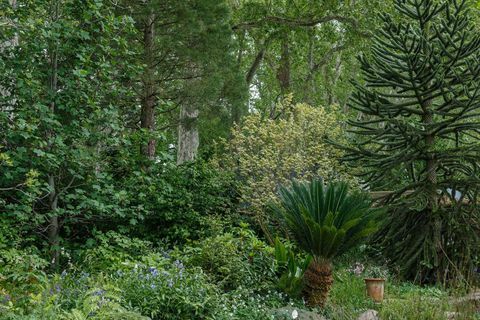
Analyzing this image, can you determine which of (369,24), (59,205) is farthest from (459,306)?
(369,24)

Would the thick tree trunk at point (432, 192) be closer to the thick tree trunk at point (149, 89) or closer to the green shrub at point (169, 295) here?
the green shrub at point (169, 295)

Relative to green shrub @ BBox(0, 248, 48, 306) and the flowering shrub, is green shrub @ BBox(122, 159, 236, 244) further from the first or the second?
green shrub @ BBox(0, 248, 48, 306)

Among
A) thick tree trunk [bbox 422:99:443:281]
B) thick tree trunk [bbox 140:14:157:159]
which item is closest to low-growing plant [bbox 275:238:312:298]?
thick tree trunk [bbox 422:99:443:281]

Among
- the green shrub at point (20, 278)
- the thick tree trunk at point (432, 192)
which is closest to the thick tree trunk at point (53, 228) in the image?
the green shrub at point (20, 278)

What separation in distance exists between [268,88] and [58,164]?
75.5 feet

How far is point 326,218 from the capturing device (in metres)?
6.21

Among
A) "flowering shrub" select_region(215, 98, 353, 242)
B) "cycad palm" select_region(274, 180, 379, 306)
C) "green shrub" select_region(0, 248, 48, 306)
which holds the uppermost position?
"flowering shrub" select_region(215, 98, 353, 242)

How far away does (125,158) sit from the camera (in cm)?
765

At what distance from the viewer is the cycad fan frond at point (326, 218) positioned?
6254 mm

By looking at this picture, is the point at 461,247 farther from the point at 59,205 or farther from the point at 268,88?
the point at 268,88

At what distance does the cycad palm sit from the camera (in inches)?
247

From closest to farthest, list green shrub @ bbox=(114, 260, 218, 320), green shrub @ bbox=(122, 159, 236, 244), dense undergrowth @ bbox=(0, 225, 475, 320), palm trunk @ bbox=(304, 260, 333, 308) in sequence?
dense undergrowth @ bbox=(0, 225, 475, 320) < green shrub @ bbox=(114, 260, 218, 320) < palm trunk @ bbox=(304, 260, 333, 308) < green shrub @ bbox=(122, 159, 236, 244)

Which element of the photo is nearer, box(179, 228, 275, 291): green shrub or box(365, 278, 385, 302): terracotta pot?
box(179, 228, 275, 291): green shrub

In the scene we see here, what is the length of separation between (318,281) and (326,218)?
2.48 feet
